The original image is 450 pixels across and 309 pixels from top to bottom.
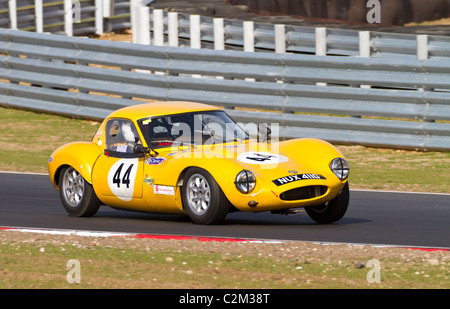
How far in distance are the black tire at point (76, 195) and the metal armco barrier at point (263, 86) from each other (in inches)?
178

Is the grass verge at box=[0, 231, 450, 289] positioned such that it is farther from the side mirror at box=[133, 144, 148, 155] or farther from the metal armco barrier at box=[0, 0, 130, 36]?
the metal armco barrier at box=[0, 0, 130, 36]

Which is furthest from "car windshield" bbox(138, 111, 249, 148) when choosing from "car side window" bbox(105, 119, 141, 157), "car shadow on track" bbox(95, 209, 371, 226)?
"car shadow on track" bbox(95, 209, 371, 226)

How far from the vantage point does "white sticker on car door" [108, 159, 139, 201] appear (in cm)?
911

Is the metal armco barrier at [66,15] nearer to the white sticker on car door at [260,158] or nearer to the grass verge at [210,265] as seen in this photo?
the white sticker on car door at [260,158]

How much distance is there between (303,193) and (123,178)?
6.18ft

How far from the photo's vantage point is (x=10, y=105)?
1706 cm

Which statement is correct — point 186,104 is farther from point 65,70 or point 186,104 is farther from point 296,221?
point 65,70

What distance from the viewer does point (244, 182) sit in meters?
8.17

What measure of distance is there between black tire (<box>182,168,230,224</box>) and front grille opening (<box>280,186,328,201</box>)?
0.52m

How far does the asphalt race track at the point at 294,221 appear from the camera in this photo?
8117mm

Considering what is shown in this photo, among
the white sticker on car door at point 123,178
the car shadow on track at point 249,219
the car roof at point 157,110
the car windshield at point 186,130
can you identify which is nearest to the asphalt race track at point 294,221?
the car shadow on track at point 249,219

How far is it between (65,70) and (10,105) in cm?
160

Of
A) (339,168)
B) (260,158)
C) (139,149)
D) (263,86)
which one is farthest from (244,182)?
(263,86)

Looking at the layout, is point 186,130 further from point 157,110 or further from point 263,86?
point 263,86
